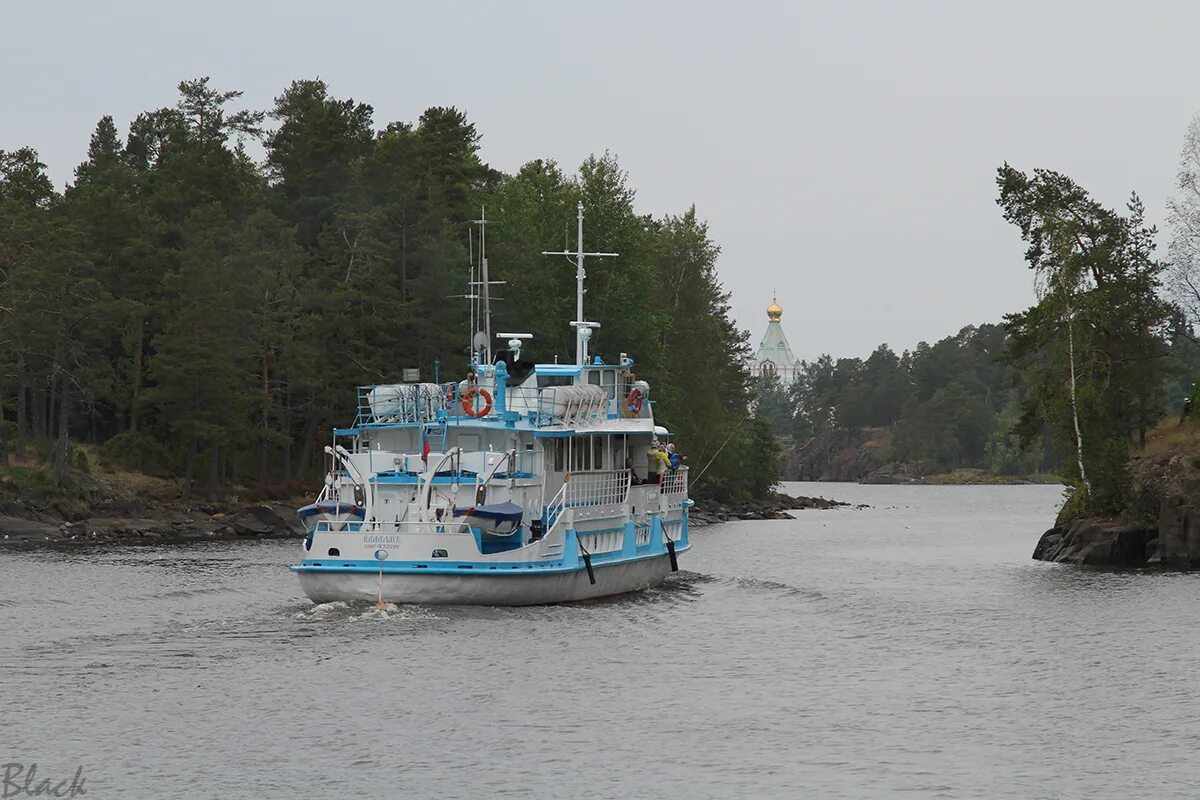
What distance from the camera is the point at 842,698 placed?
34.8 meters

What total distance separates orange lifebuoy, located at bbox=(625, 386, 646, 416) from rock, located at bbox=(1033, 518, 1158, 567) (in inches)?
806

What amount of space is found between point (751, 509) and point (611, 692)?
8785 cm

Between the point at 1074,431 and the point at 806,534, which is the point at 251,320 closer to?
the point at 806,534

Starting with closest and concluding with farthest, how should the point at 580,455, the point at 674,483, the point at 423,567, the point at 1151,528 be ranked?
the point at 423,567 → the point at 580,455 → the point at 674,483 → the point at 1151,528

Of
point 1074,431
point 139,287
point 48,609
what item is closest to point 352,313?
point 139,287

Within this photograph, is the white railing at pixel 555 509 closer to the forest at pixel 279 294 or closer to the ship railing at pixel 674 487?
the ship railing at pixel 674 487

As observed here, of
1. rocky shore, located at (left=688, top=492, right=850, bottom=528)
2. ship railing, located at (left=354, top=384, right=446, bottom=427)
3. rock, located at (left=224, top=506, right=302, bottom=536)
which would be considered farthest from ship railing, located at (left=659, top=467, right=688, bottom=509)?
rocky shore, located at (left=688, top=492, right=850, bottom=528)

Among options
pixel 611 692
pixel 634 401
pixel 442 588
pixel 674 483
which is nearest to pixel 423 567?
pixel 442 588

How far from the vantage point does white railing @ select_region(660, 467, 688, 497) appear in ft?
187

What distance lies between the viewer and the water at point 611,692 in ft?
91.4

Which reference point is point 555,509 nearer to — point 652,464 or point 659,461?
point 652,464

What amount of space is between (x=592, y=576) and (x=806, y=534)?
48.2m

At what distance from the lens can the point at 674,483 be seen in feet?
190

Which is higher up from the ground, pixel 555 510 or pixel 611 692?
pixel 555 510
